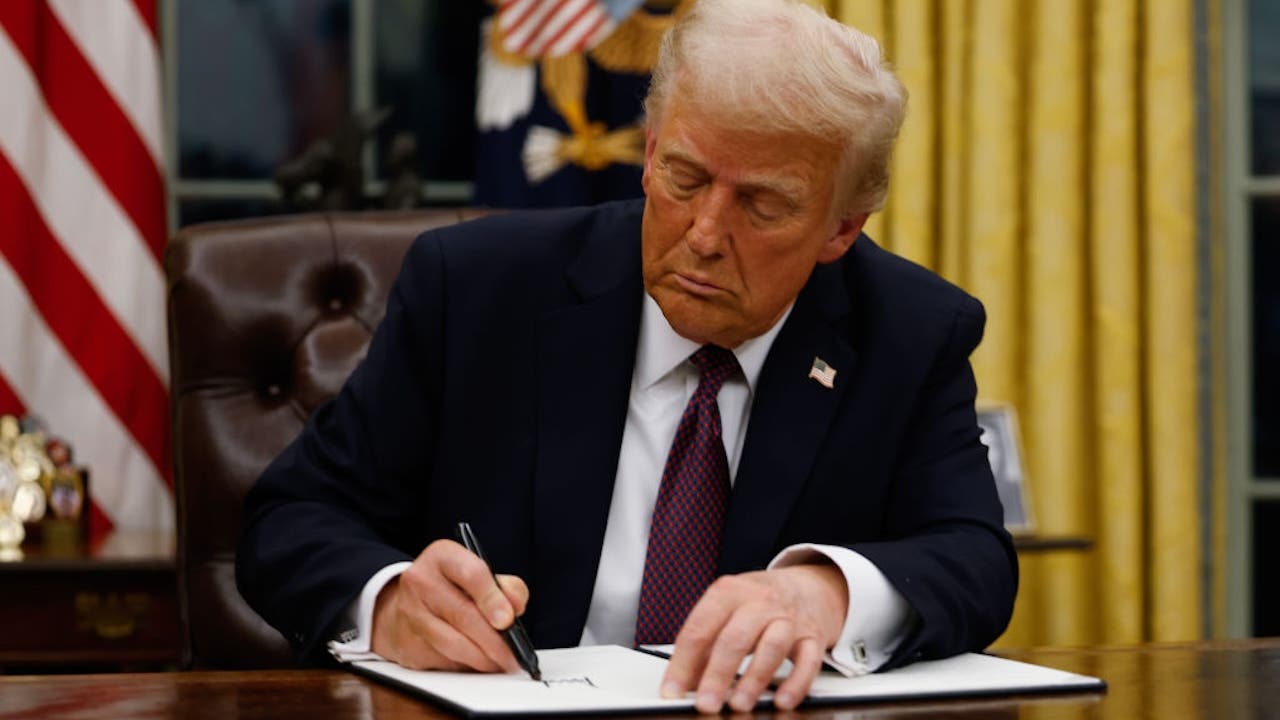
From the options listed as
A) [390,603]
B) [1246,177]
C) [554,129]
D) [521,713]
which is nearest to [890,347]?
[390,603]

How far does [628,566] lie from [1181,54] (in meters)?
2.26

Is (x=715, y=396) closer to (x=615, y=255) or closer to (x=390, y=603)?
(x=615, y=255)

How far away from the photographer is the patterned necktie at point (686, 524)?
173 centimetres

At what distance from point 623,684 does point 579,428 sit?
0.55 metres

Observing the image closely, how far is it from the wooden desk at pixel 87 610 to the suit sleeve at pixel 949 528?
1.43 metres

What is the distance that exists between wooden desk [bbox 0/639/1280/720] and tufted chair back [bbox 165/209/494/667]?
849 mm

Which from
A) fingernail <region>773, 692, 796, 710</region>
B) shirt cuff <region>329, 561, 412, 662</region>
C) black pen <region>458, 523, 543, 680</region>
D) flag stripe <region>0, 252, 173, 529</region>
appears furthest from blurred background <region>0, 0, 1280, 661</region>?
fingernail <region>773, 692, 796, 710</region>

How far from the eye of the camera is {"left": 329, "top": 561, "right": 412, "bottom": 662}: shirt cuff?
5.08 feet

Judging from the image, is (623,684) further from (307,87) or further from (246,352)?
(307,87)

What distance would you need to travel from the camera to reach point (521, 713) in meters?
1.17

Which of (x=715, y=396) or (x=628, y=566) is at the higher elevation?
(x=715, y=396)

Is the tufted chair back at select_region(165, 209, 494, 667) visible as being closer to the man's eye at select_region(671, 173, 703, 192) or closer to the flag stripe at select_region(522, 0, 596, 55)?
the man's eye at select_region(671, 173, 703, 192)

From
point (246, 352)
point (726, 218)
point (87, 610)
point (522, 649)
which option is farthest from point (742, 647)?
point (87, 610)

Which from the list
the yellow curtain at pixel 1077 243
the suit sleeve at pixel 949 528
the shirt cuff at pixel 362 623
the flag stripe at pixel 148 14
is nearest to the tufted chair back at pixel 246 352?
the shirt cuff at pixel 362 623
